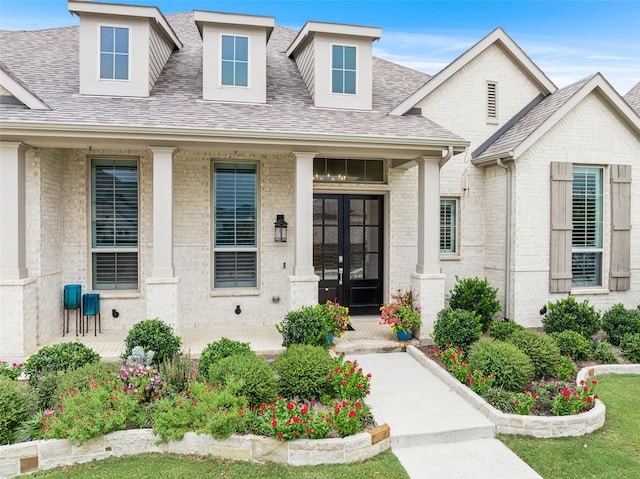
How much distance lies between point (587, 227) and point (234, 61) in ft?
26.1

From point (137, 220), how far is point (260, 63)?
3.86 m

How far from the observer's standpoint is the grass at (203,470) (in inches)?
145

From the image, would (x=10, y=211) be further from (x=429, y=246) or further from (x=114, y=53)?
(x=429, y=246)

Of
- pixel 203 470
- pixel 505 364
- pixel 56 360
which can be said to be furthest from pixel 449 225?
pixel 56 360

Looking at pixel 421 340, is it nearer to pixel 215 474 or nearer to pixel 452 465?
pixel 452 465

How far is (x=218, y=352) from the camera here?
17.7ft

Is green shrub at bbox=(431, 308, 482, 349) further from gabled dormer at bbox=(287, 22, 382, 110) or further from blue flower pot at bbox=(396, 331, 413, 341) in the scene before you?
gabled dormer at bbox=(287, 22, 382, 110)

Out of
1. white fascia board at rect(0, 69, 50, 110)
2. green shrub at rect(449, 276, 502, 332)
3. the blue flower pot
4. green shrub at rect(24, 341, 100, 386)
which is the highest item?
white fascia board at rect(0, 69, 50, 110)

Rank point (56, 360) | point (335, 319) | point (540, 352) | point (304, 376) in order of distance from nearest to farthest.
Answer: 1. point (304, 376)
2. point (56, 360)
3. point (540, 352)
4. point (335, 319)

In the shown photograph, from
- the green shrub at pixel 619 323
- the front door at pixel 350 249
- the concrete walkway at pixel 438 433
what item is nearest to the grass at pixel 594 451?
the concrete walkway at pixel 438 433

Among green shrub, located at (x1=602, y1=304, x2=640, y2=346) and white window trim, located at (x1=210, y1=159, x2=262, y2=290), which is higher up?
white window trim, located at (x1=210, y1=159, x2=262, y2=290)

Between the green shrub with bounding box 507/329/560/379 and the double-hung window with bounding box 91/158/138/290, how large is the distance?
6807mm

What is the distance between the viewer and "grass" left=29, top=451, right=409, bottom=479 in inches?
145

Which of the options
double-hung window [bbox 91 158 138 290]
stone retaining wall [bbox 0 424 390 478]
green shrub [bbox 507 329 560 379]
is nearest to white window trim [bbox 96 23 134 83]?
double-hung window [bbox 91 158 138 290]
